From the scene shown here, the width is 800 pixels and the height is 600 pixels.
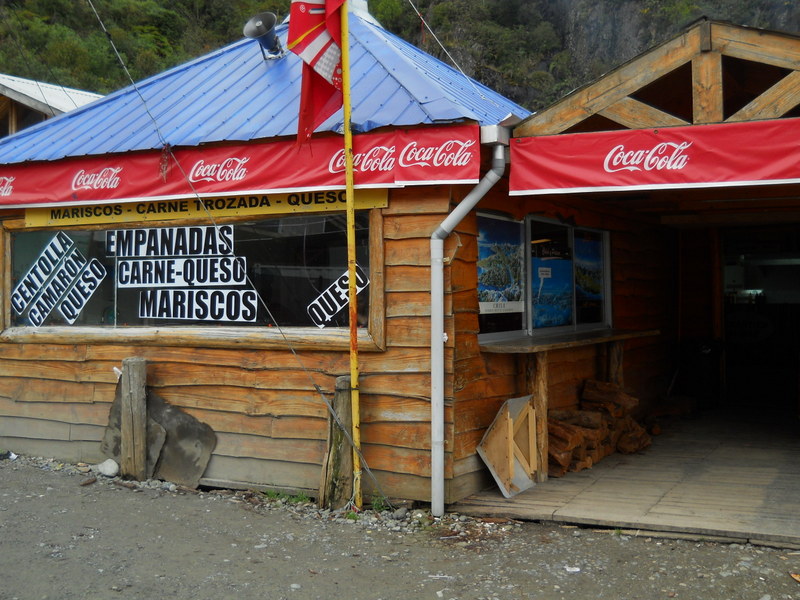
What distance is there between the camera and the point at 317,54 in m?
5.96

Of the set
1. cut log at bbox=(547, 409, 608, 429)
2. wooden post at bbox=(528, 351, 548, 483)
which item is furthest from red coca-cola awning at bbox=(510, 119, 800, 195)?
cut log at bbox=(547, 409, 608, 429)

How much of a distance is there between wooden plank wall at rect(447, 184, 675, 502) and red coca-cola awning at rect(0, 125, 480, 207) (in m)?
0.68

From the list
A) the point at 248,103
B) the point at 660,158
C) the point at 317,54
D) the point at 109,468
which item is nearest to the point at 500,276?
the point at 660,158

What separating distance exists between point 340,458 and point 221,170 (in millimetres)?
2641

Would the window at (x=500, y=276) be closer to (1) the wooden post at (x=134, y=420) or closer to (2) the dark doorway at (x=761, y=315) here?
(1) the wooden post at (x=134, y=420)

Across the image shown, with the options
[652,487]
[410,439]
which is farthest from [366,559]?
[652,487]

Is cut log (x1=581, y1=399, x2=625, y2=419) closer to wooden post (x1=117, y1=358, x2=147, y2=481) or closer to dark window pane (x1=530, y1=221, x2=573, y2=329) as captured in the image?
dark window pane (x1=530, y1=221, x2=573, y2=329)

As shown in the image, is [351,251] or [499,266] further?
[499,266]

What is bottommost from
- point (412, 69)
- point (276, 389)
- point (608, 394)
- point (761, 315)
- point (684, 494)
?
point (684, 494)

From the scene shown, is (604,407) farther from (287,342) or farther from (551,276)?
(287,342)

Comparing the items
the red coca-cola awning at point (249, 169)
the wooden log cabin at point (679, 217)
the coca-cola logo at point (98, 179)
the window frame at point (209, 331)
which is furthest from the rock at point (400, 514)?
the coca-cola logo at point (98, 179)

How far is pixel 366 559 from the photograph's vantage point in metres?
5.34

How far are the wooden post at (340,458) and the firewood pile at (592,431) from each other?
199 centimetres

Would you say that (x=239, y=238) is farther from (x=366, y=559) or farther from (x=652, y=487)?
(x=652, y=487)
